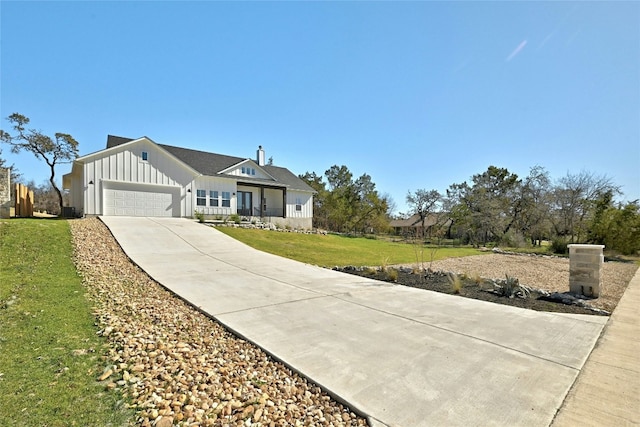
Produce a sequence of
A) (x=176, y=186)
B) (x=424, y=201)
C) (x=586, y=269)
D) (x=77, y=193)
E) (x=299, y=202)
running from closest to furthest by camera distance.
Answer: (x=586, y=269)
(x=77, y=193)
(x=176, y=186)
(x=299, y=202)
(x=424, y=201)

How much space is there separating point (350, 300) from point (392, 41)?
9056mm

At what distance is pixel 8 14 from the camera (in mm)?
7855

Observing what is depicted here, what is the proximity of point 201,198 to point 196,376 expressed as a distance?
19680 millimetres

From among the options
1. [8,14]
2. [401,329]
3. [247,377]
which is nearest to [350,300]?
[401,329]

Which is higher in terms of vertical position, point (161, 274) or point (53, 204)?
point (53, 204)

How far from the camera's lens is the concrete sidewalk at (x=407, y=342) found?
101 inches

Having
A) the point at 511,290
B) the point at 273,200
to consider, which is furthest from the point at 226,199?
the point at 511,290

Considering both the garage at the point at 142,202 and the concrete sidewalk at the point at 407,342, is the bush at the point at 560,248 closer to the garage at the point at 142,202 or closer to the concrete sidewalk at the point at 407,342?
the concrete sidewalk at the point at 407,342

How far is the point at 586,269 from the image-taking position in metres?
6.71

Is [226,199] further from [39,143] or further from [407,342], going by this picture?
[407,342]

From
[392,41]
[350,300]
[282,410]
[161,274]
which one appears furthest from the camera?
[392,41]

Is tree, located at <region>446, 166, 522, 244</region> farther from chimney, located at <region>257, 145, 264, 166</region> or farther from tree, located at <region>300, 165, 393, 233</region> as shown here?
chimney, located at <region>257, 145, 264, 166</region>

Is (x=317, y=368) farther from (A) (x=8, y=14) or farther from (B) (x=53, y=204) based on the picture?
(B) (x=53, y=204)

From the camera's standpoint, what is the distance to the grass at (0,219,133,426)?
2283 mm
